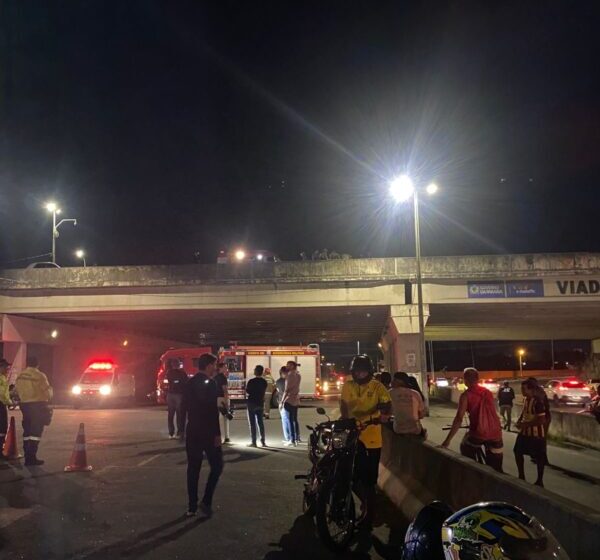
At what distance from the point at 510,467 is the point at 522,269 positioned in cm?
1831

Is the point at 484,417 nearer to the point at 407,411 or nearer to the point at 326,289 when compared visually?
the point at 407,411

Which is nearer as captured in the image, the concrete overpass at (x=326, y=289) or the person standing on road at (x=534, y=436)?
the person standing on road at (x=534, y=436)

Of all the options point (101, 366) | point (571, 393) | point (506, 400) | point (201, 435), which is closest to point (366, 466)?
point (201, 435)

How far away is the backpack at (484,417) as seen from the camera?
24.7ft

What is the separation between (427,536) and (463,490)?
3436 millimetres

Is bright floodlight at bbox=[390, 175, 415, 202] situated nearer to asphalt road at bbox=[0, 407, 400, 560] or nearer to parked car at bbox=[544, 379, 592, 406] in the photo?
asphalt road at bbox=[0, 407, 400, 560]

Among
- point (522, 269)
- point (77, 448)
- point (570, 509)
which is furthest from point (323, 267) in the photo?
point (570, 509)

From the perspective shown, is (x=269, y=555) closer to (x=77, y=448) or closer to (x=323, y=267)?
(x=77, y=448)

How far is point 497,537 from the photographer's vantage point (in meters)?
2.13

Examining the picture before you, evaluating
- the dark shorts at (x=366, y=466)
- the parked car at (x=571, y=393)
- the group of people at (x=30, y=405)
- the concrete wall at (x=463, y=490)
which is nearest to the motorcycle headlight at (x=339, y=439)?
the dark shorts at (x=366, y=466)

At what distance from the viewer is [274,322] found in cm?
3881

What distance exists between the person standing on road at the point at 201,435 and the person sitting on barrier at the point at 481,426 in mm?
2803

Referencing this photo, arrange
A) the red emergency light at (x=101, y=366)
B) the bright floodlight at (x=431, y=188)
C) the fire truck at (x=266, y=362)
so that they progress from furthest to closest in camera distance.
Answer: the red emergency light at (x=101, y=366), the fire truck at (x=266, y=362), the bright floodlight at (x=431, y=188)

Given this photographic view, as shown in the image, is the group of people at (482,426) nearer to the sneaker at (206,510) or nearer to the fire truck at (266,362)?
the sneaker at (206,510)
